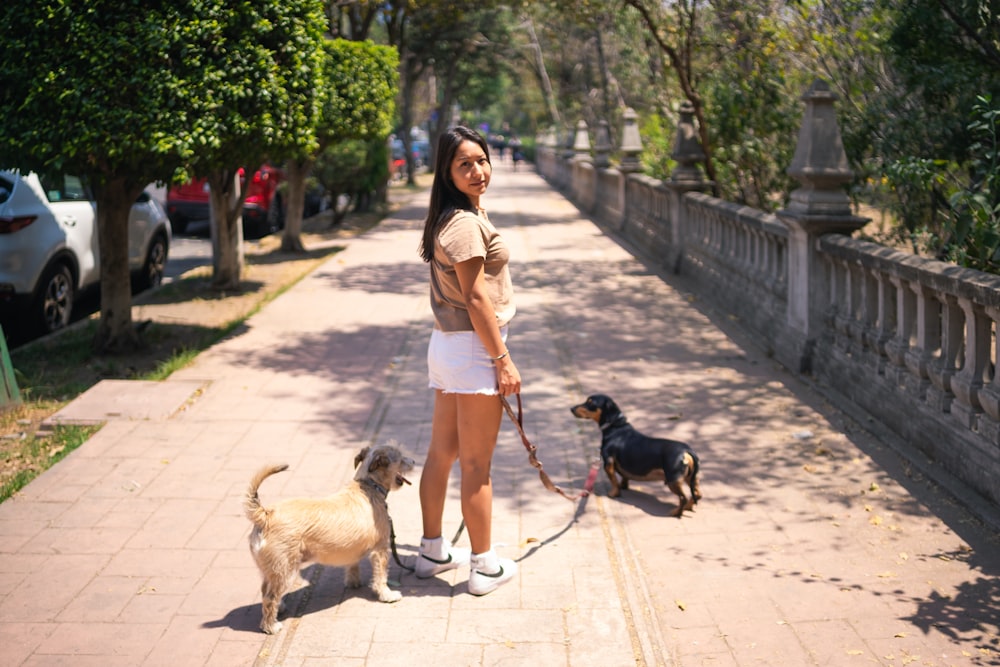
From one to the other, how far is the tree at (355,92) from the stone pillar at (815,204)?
729 centimetres

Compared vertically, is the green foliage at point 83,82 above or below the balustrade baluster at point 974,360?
above

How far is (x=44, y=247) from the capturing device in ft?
34.7

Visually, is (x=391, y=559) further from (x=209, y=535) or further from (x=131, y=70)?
(x=131, y=70)

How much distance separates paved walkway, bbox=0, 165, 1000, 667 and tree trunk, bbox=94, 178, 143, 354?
0.88 metres

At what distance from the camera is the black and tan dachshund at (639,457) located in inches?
230

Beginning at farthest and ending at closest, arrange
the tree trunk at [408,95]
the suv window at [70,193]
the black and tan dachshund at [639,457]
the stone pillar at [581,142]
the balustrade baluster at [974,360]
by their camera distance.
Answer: the tree trunk at [408,95], the stone pillar at [581,142], the suv window at [70,193], the balustrade baluster at [974,360], the black and tan dachshund at [639,457]

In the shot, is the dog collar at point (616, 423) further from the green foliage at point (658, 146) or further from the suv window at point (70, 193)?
the green foliage at point (658, 146)

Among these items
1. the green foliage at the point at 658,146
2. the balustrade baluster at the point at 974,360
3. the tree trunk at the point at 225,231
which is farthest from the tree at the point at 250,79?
the green foliage at the point at 658,146

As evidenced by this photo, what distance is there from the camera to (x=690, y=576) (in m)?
5.14

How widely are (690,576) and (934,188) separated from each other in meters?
5.36

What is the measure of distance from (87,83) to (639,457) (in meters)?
5.33

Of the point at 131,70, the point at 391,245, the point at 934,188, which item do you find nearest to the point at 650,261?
the point at 391,245

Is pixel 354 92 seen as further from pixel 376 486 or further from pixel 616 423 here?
pixel 376 486

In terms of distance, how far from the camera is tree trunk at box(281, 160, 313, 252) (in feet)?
57.2
